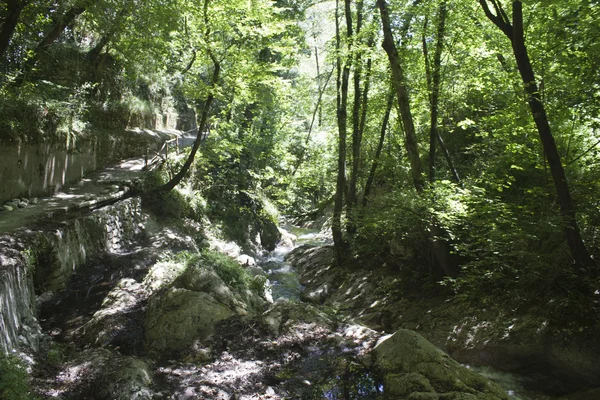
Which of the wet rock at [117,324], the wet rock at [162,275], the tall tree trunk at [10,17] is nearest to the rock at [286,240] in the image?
the wet rock at [162,275]

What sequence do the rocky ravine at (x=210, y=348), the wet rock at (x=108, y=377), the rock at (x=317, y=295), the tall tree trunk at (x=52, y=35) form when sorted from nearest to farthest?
the wet rock at (x=108, y=377) → the rocky ravine at (x=210, y=348) → the tall tree trunk at (x=52, y=35) → the rock at (x=317, y=295)

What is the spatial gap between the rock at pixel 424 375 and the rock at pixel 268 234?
12.6m

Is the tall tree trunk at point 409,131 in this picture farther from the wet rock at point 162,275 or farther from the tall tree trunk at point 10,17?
the tall tree trunk at point 10,17

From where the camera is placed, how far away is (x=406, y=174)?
41.4 feet

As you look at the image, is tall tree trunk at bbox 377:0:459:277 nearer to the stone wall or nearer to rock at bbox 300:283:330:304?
rock at bbox 300:283:330:304

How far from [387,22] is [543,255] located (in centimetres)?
530

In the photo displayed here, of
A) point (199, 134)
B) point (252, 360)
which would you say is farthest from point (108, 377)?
point (199, 134)

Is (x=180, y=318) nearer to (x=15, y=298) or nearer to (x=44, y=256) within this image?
(x=15, y=298)

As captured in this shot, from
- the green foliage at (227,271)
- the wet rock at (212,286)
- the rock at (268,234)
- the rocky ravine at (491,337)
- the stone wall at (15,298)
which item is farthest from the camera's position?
the rock at (268,234)

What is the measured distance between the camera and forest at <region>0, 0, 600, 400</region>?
568 centimetres

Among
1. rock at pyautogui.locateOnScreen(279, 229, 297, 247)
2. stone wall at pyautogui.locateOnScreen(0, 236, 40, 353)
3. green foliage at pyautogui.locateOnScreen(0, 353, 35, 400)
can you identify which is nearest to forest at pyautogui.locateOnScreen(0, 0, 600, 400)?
green foliage at pyautogui.locateOnScreen(0, 353, 35, 400)

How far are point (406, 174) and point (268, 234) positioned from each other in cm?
747

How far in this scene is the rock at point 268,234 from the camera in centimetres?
1752

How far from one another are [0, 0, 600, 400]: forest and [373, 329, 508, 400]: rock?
0.05m
